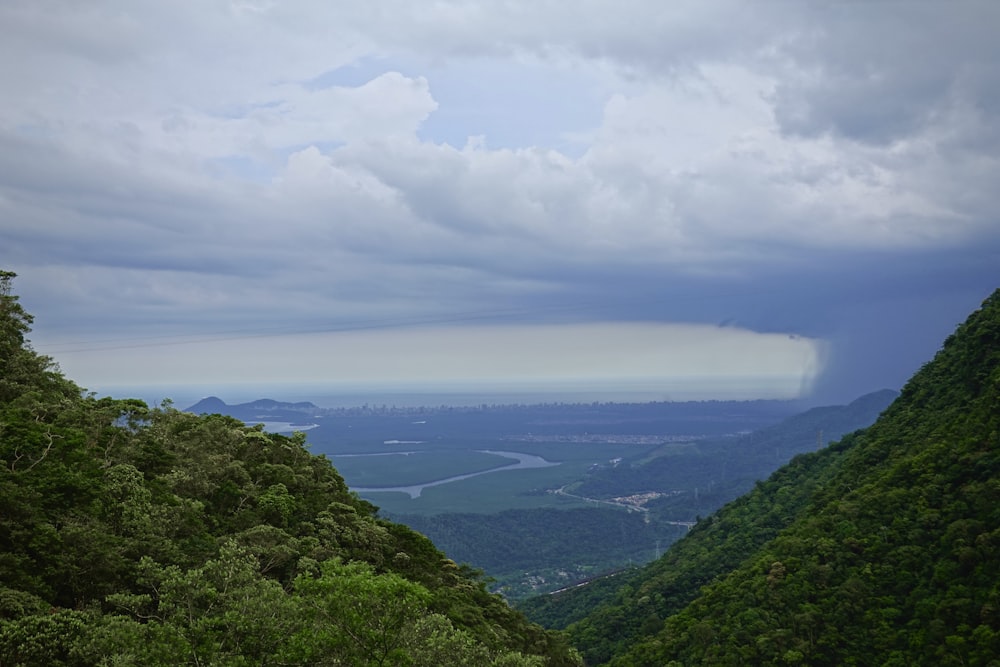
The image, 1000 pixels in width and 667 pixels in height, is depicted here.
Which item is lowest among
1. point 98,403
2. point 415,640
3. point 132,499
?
point 415,640

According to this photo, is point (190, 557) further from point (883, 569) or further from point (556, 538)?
point (556, 538)

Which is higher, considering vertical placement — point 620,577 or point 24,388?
point 24,388

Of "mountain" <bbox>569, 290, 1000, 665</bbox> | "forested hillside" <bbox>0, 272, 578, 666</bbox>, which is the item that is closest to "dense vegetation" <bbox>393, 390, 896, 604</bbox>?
"mountain" <bbox>569, 290, 1000, 665</bbox>

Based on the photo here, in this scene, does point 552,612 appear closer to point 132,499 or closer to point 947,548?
point 947,548

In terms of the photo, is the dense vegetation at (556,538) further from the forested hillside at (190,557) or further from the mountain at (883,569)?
the forested hillside at (190,557)

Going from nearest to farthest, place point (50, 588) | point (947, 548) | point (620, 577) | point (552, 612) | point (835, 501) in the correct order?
point (50, 588)
point (947, 548)
point (835, 501)
point (552, 612)
point (620, 577)

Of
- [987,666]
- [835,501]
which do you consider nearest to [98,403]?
[987,666]

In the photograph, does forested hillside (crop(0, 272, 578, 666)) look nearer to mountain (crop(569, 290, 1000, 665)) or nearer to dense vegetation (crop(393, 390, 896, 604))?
mountain (crop(569, 290, 1000, 665))
